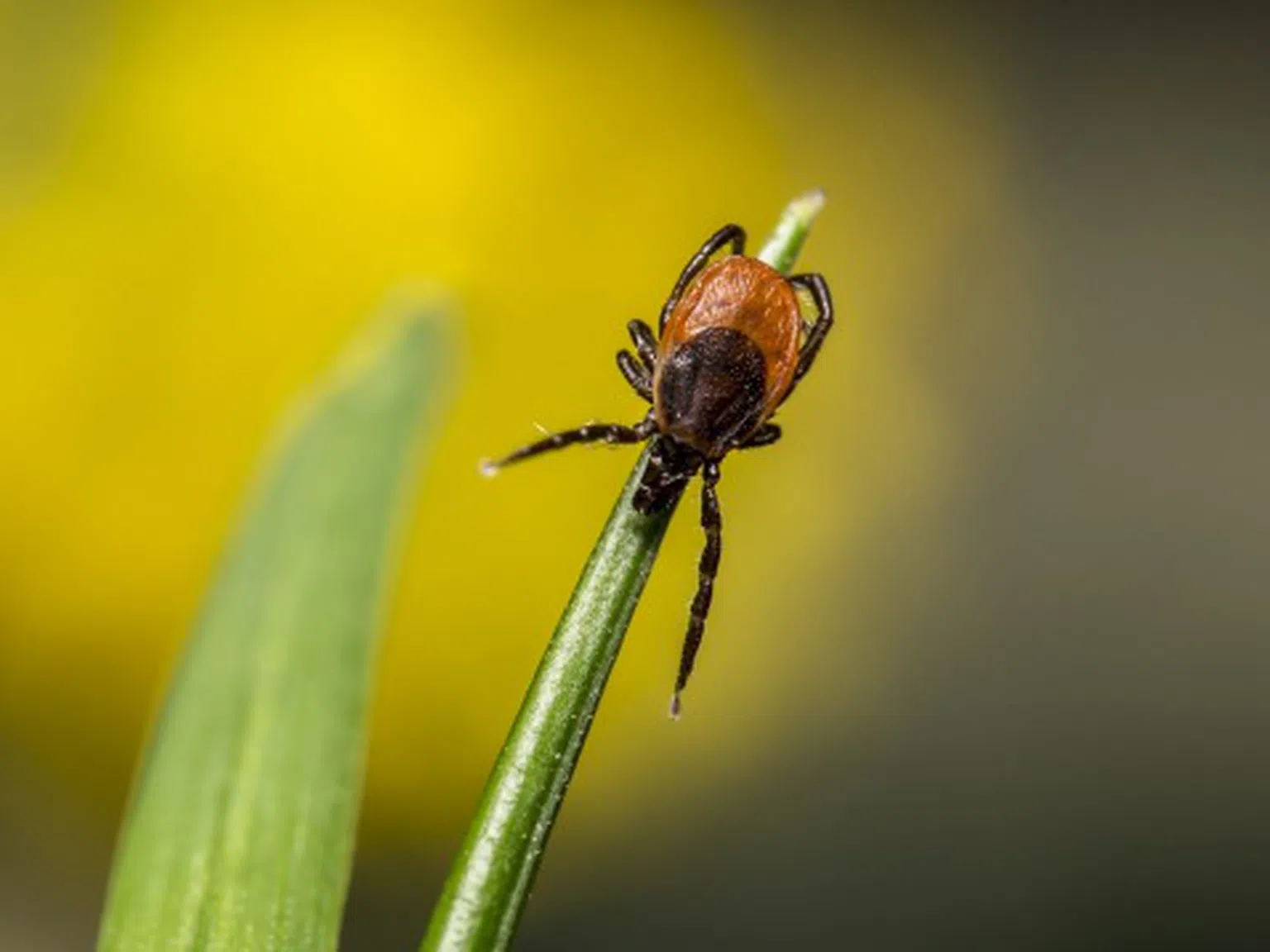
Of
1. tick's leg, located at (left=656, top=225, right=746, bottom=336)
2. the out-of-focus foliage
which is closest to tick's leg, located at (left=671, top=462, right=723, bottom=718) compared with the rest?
tick's leg, located at (left=656, top=225, right=746, bottom=336)

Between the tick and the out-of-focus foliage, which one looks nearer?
the tick

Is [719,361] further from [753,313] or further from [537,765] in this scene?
[537,765]

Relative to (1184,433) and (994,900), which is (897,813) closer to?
(994,900)

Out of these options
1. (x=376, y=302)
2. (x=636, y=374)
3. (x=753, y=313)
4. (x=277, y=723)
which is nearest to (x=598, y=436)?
(x=636, y=374)

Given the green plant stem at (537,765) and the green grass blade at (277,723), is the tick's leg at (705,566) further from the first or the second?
the green plant stem at (537,765)

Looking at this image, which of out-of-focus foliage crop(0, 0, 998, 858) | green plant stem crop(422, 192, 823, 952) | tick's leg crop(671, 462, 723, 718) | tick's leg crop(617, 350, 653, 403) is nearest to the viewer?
green plant stem crop(422, 192, 823, 952)

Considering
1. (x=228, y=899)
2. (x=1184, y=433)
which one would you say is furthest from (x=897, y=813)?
(x=228, y=899)

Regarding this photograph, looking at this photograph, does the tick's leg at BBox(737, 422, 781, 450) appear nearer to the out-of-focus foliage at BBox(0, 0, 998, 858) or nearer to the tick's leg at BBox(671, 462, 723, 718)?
the tick's leg at BBox(671, 462, 723, 718)
